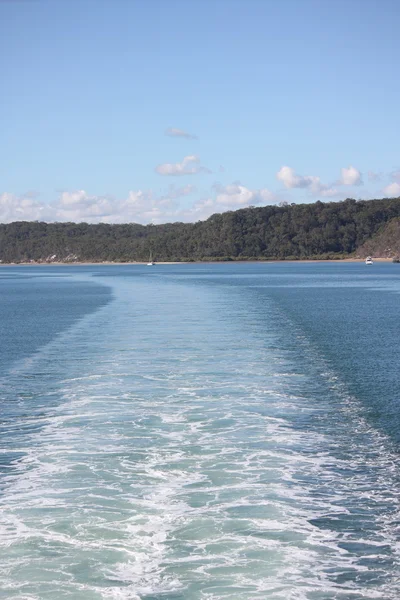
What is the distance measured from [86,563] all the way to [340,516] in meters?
3.87

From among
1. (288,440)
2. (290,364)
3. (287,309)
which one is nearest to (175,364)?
(290,364)

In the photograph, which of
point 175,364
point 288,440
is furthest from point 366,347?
point 288,440

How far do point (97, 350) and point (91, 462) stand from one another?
1635 cm

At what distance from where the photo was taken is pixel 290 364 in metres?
26.4

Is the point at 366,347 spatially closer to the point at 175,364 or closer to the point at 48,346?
the point at 175,364

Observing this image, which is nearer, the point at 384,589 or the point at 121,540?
the point at 384,589

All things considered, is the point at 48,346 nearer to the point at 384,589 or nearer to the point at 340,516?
the point at 340,516

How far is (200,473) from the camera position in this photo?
1349 centimetres

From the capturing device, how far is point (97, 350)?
100 ft

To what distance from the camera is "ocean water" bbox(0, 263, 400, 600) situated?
940 centimetres

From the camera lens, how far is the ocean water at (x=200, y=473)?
940cm

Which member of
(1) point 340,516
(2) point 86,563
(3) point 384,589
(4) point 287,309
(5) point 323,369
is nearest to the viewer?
(3) point 384,589

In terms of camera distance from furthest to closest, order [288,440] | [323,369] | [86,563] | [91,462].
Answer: [323,369] < [288,440] < [91,462] < [86,563]

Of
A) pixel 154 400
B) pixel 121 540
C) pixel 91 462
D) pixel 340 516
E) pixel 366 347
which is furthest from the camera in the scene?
pixel 366 347
